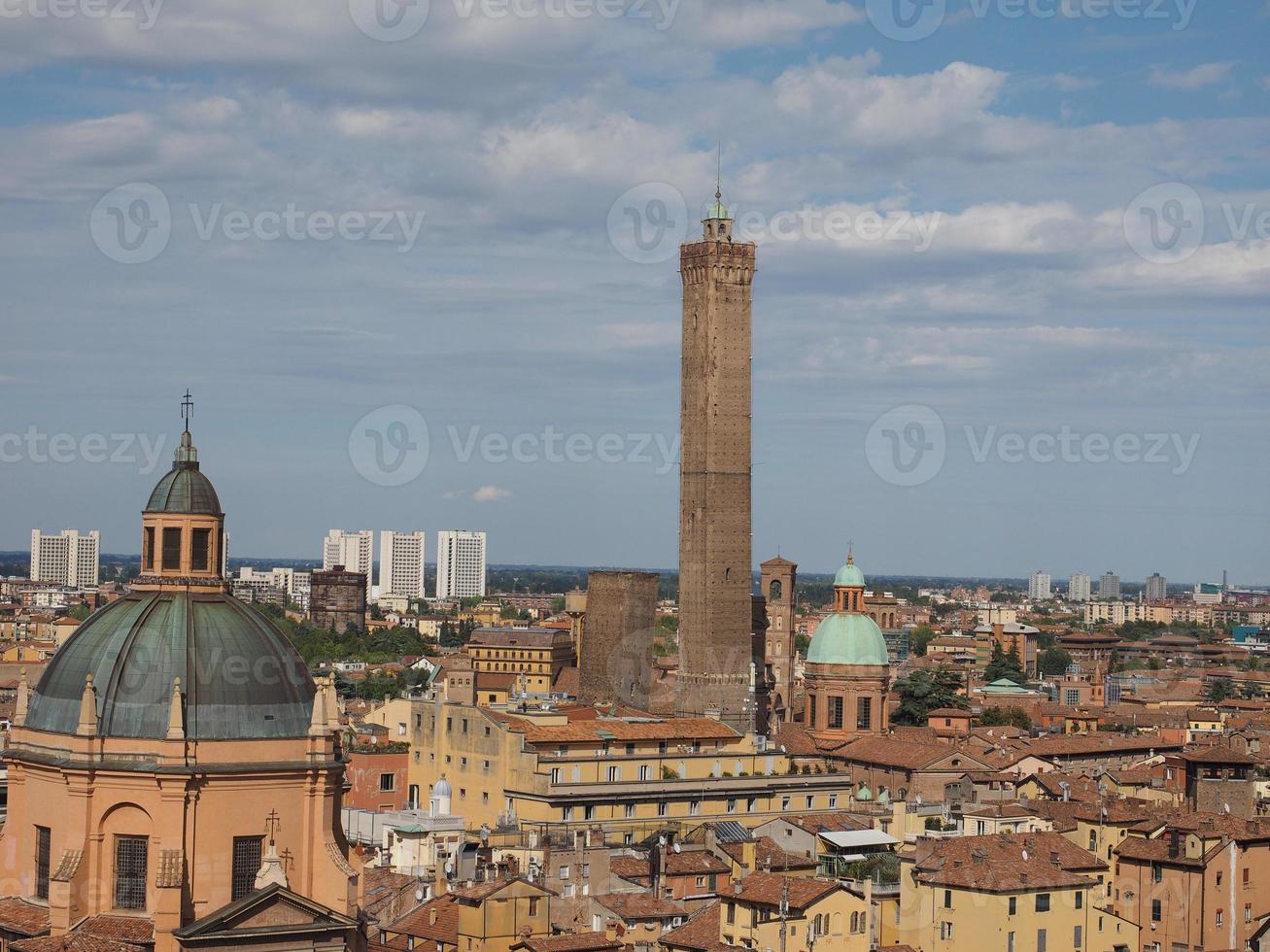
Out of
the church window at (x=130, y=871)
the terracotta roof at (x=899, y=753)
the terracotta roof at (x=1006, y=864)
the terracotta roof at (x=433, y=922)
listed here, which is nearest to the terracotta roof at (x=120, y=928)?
the church window at (x=130, y=871)

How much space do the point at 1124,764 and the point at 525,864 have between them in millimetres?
34026

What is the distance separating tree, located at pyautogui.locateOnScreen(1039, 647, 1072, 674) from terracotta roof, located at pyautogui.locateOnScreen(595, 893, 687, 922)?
347 feet

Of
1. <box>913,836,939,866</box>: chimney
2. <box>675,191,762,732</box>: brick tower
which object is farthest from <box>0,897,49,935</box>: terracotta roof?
<box>675,191,762,732</box>: brick tower

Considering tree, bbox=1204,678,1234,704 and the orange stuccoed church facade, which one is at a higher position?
the orange stuccoed church facade

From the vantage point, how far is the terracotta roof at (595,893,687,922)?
34.9 metres

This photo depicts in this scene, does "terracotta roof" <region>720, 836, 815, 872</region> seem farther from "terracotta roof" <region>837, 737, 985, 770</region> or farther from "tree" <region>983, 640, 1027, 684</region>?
"tree" <region>983, 640, 1027, 684</region>

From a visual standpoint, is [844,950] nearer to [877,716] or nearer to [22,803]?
[22,803]

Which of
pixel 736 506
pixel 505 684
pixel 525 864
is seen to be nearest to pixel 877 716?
pixel 736 506

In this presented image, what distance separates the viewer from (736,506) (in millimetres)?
74438

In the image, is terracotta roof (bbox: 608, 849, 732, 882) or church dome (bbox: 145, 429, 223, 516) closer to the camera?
A: church dome (bbox: 145, 429, 223, 516)

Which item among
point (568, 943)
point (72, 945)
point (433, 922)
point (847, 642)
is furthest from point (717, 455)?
point (72, 945)

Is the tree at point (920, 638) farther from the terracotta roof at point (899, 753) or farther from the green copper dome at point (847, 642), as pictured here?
the terracotta roof at point (899, 753)

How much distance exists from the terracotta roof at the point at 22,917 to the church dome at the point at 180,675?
193 centimetres

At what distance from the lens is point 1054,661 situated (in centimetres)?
14375
